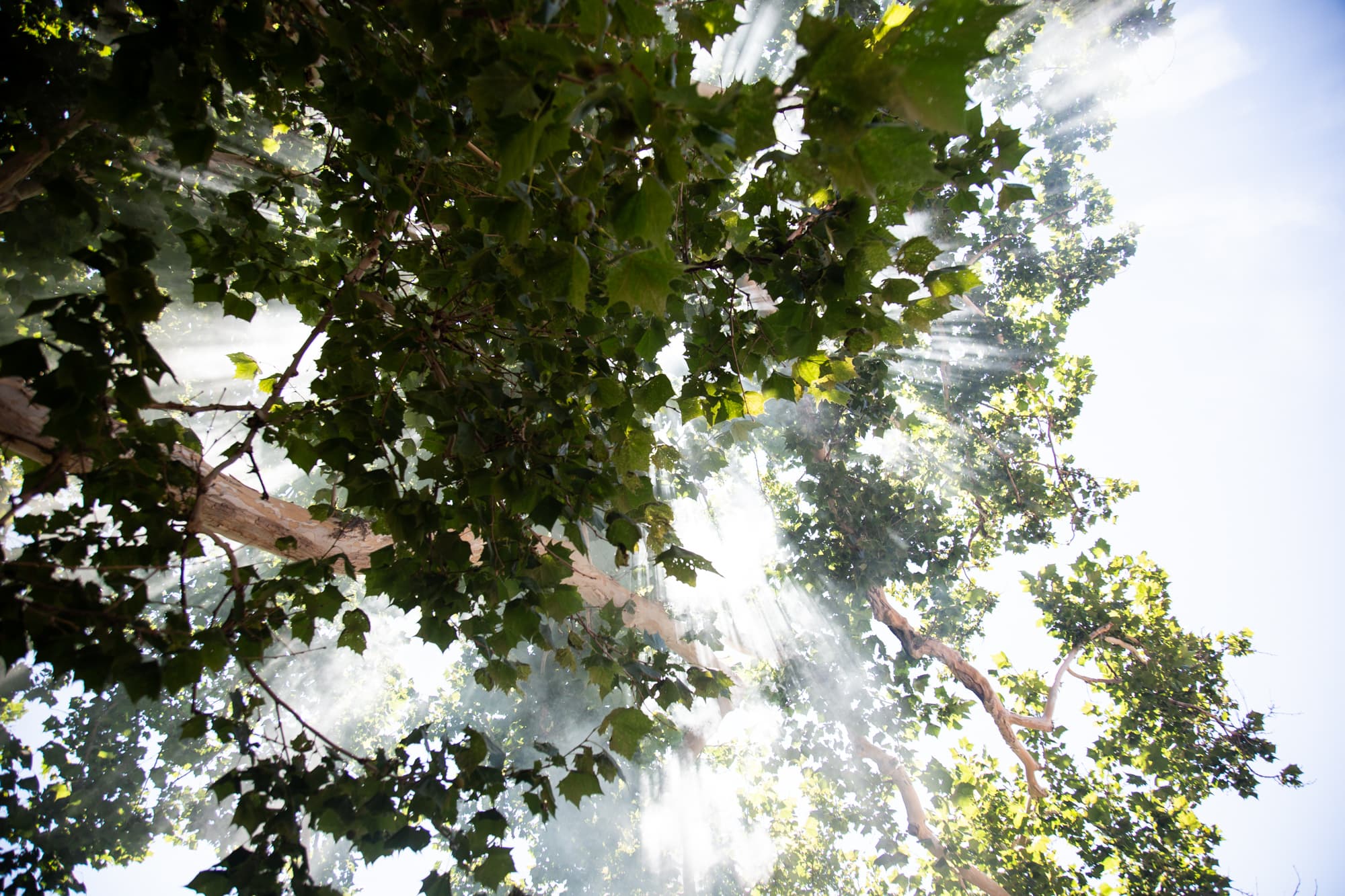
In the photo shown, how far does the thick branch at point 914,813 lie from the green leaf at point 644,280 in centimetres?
907

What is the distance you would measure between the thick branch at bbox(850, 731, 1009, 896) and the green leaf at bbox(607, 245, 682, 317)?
9072 millimetres

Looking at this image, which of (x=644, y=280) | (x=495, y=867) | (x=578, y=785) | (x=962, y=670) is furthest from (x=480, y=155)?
(x=962, y=670)

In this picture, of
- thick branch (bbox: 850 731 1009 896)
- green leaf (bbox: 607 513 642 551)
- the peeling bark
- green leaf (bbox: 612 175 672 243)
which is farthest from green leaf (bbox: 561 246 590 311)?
thick branch (bbox: 850 731 1009 896)

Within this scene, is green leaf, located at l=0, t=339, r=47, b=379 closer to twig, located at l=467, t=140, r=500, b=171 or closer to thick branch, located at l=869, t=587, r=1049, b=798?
twig, located at l=467, t=140, r=500, b=171

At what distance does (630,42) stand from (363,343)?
1471 millimetres

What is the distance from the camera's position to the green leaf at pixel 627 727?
1.98m

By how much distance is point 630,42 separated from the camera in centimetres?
132

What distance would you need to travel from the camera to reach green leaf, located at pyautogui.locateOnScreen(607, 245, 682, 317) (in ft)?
3.94

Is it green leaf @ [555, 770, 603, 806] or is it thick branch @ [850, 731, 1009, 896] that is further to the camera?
thick branch @ [850, 731, 1009, 896]

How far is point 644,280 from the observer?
124cm

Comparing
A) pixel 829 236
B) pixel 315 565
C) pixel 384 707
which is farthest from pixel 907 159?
pixel 384 707

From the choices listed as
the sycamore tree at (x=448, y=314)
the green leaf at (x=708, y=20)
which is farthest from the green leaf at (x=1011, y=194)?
the green leaf at (x=708, y=20)

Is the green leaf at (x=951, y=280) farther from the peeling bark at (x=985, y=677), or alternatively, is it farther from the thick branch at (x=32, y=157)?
the peeling bark at (x=985, y=677)

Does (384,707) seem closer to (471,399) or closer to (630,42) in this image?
(471,399)
